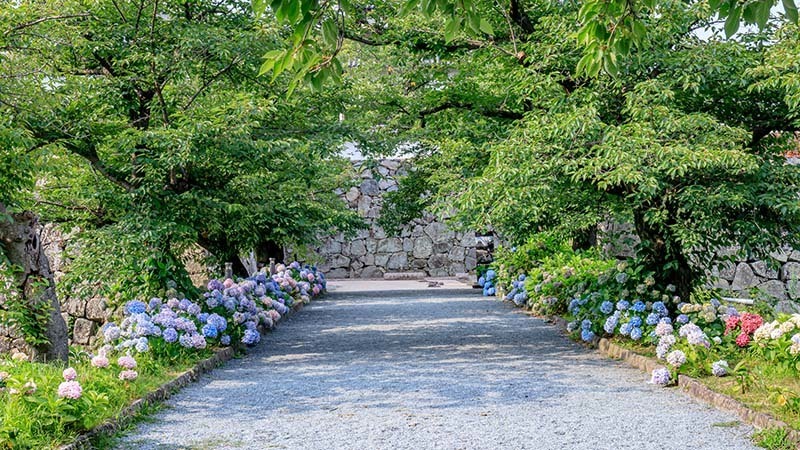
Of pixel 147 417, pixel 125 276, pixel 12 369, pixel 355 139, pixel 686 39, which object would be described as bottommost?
pixel 147 417

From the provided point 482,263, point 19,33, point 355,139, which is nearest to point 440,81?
point 355,139

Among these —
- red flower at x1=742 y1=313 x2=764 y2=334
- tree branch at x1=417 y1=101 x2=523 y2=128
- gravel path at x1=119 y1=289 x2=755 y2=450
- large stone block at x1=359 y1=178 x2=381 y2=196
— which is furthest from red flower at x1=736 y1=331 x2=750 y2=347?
large stone block at x1=359 y1=178 x2=381 y2=196

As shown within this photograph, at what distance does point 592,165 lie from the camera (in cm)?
646

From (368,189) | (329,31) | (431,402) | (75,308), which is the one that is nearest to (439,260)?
(368,189)

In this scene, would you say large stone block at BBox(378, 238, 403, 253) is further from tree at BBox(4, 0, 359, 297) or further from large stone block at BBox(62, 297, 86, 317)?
Result: tree at BBox(4, 0, 359, 297)

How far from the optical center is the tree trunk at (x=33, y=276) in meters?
6.30

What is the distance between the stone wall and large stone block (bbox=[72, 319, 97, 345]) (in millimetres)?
10855

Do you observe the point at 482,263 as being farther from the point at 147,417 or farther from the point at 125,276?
the point at 147,417

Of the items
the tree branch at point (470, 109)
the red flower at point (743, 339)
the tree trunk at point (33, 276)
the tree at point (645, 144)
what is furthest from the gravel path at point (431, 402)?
the tree branch at point (470, 109)

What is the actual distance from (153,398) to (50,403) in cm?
133

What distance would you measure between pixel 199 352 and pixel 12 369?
2.52 metres

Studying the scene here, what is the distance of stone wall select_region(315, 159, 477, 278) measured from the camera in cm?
2255

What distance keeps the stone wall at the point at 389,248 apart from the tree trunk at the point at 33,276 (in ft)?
52.2

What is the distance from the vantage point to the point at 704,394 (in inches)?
223
